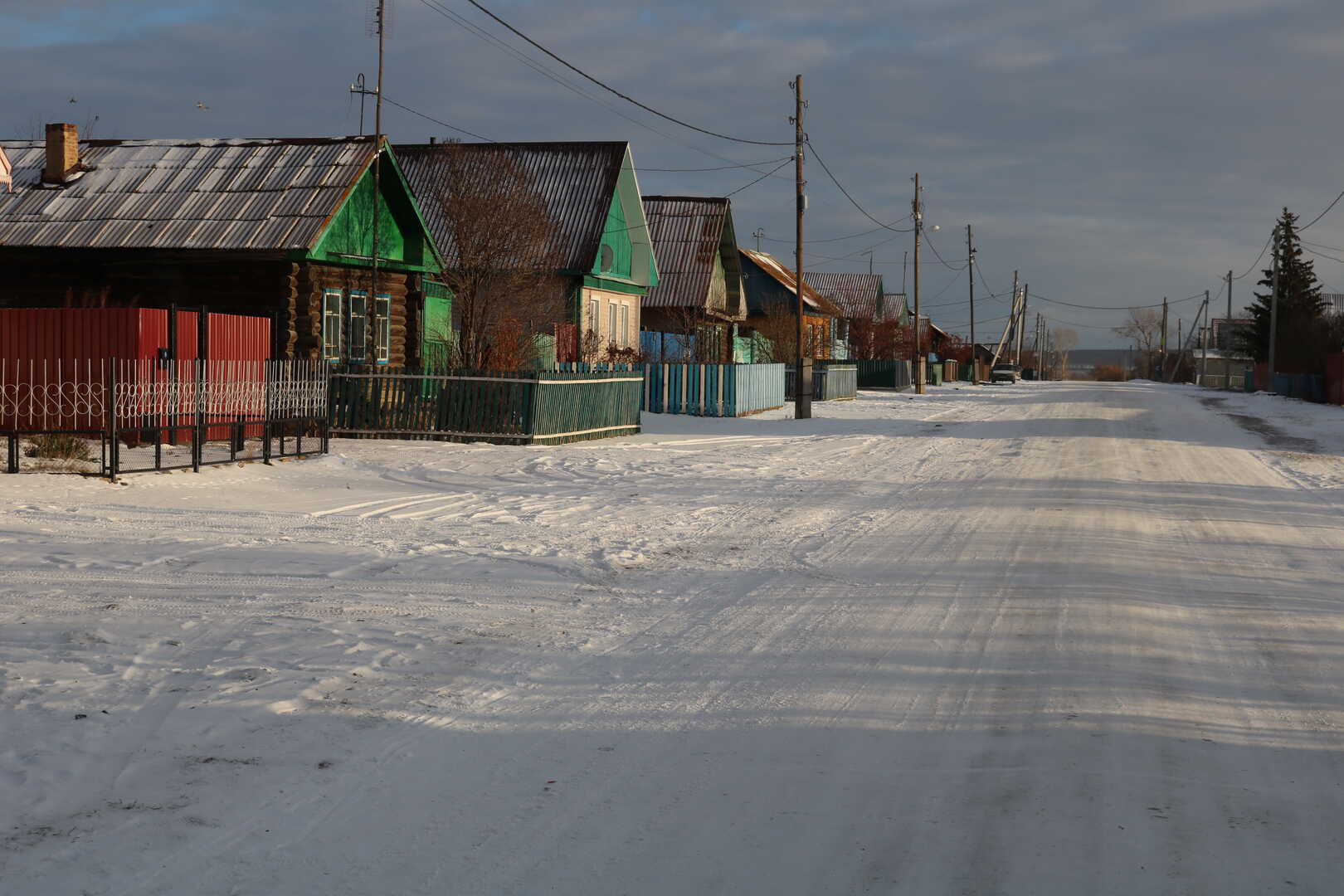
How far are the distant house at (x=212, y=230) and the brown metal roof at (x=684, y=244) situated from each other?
20.0 m

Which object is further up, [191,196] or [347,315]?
[191,196]

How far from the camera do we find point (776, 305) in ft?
197

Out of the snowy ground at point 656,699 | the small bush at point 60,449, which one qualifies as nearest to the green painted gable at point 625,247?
the small bush at point 60,449

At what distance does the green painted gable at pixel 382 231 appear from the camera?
78.4 feet

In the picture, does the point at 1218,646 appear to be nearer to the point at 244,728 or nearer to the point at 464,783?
the point at 464,783

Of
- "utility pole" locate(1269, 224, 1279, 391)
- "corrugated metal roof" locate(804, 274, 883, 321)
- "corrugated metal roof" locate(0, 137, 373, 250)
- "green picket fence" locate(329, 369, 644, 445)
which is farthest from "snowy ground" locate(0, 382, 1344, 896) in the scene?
"corrugated metal roof" locate(804, 274, 883, 321)

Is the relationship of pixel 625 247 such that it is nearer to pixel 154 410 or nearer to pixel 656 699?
pixel 154 410

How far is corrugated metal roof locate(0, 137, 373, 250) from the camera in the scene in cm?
2259

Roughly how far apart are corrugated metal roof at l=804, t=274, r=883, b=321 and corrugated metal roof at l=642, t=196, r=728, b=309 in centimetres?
3610

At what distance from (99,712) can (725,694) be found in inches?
120

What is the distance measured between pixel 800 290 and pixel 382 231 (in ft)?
36.5

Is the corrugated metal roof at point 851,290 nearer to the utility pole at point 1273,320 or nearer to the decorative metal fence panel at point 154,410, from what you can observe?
the utility pole at point 1273,320

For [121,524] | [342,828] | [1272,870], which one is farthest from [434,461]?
[1272,870]

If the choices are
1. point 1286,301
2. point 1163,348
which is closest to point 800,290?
point 1286,301
